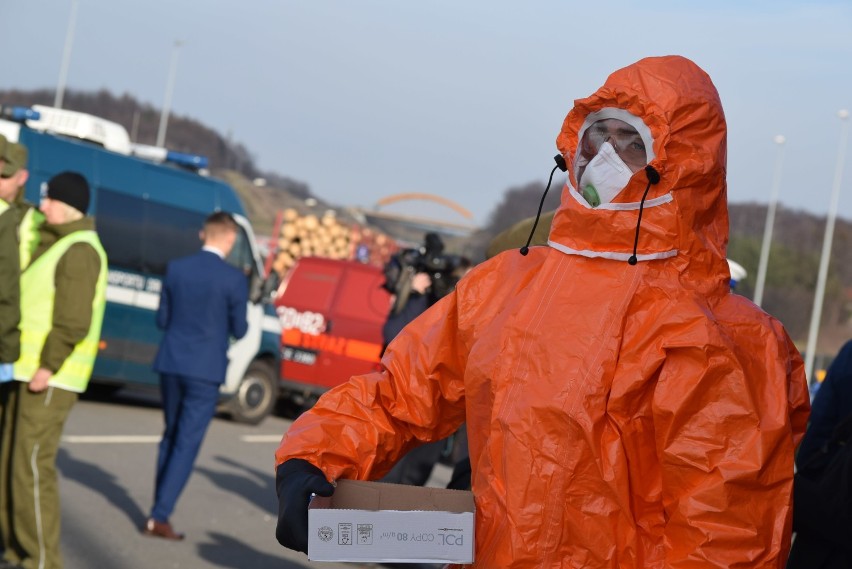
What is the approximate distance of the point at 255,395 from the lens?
50.1 feet

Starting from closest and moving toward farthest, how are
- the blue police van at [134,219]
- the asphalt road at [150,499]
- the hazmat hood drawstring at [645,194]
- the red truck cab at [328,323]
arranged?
1. the hazmat hood drawstring at [645,194]
2. the asphalt road at [150,499]
3. the blue police van at [134,219]
4. the red truck cab at [328,323]

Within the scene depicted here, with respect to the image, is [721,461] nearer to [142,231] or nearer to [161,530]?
[161,530]

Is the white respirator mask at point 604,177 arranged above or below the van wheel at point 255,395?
above

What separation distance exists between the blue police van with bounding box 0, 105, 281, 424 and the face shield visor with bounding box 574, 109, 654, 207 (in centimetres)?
1033

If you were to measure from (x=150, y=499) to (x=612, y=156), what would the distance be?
683 centimetres

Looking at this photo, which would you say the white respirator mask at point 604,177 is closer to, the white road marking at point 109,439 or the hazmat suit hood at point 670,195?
the hazmat suit hood at point 670,195

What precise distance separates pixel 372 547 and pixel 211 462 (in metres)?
9.01

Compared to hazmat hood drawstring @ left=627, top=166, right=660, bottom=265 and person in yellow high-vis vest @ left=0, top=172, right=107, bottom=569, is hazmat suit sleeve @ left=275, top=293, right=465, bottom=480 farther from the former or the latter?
person in yellow high-vis vest @ left=0, top=172, right=107, bottom=569

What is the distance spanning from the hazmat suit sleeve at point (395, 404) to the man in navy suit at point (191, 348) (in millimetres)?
4942

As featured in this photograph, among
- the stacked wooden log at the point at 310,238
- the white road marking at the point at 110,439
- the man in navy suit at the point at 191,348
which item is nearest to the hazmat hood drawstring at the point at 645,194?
the man in navy suit at the point at 191,348

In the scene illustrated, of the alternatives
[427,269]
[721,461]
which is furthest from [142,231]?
[721,461]

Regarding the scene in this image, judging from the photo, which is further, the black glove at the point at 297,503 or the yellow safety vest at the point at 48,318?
the yellow safety vest at the point at 48,318

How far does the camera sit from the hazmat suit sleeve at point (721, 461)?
8.47 ft

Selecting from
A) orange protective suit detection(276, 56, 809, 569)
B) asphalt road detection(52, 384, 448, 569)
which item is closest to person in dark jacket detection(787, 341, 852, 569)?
orange protective suit detection(276, 56, 809, 569)
